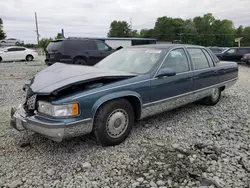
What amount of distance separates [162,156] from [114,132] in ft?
2.51

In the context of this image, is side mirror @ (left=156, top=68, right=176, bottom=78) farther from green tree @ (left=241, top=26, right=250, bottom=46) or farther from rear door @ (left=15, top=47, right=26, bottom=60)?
green tree @ (left=241, top=26, right=250, bottom=46)

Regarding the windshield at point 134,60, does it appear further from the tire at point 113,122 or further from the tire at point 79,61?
the tire at point 79,61

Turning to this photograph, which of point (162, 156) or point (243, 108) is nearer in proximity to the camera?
point (162, 156)

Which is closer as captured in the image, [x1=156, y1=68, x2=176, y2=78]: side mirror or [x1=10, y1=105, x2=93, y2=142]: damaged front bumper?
[x1=10, y1=105, x2=93, y2=142]: damaged front bumper

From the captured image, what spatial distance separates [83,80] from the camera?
292 centimetres

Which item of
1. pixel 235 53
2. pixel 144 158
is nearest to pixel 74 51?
pixel 144 158

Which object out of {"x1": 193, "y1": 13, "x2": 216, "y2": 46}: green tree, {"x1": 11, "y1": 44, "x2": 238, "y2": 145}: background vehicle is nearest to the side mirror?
{"x1": 11, "y1": 44, "x2": 238, "y2": 145}: background vehicle

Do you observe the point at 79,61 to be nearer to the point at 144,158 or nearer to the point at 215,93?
the point at 215,93

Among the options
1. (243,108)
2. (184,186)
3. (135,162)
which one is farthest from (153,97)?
(243,108)

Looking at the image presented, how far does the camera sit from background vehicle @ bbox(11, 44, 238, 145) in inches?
110

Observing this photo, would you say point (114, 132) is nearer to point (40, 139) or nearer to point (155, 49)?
point (40, 139)

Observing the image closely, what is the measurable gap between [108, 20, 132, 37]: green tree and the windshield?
239ft

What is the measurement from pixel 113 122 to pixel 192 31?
72317mm

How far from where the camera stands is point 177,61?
423 cm
